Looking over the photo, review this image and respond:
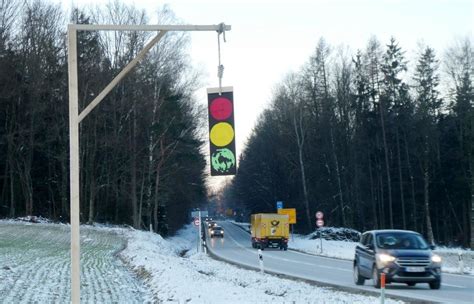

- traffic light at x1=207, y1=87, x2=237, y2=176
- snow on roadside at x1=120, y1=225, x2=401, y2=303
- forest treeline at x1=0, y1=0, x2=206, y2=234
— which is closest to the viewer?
traffic light at x1=207, y1=87, x2=237, y2=176

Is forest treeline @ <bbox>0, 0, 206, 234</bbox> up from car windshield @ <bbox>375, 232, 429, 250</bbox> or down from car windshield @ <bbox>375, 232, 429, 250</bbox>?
up

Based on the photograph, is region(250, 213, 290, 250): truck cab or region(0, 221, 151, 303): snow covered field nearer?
region(0, 221, 151, 303): snow covered field

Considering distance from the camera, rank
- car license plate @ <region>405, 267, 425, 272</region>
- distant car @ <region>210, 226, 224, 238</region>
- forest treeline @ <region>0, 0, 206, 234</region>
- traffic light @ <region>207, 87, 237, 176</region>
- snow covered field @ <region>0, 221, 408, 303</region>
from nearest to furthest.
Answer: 1. traffic light @ <region>207, 87, 237, 176</region>
2. snow covered field @ <region>0, 221, 408, 303</region>
3. car license plate @ <region>405, 267, 425, 272</region>
4. forest treeline @ <region>0, 0, 206, 234</region>
5. distant car @ <region>210, 226, 224, 238</region>

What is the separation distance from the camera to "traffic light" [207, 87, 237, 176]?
10227 millimetres

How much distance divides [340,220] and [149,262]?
48.0 meters

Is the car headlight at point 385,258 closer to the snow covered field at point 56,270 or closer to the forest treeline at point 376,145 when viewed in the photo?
the snow covered field at point 56,270

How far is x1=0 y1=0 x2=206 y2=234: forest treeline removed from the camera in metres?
51.2

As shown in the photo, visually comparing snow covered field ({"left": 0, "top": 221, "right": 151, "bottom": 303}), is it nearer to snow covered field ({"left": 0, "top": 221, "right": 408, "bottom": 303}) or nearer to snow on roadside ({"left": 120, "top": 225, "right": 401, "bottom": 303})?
snow covered field ({"left": 0, "top": 221, "right": 408, "bottom": 303})

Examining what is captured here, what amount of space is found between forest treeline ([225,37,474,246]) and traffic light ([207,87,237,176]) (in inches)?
1929

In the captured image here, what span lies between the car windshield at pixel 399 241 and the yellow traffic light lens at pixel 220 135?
40.8ft

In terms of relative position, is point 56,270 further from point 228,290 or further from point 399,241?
point 399,241

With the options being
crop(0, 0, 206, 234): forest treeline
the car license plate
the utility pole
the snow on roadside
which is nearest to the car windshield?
the car license plate

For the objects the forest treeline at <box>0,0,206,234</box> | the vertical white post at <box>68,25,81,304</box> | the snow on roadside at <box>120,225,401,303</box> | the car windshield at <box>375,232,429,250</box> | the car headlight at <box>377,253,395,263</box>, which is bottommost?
the snow on roadside at <box>120,225,401,303</box>

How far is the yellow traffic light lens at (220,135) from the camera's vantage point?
33.6ft
